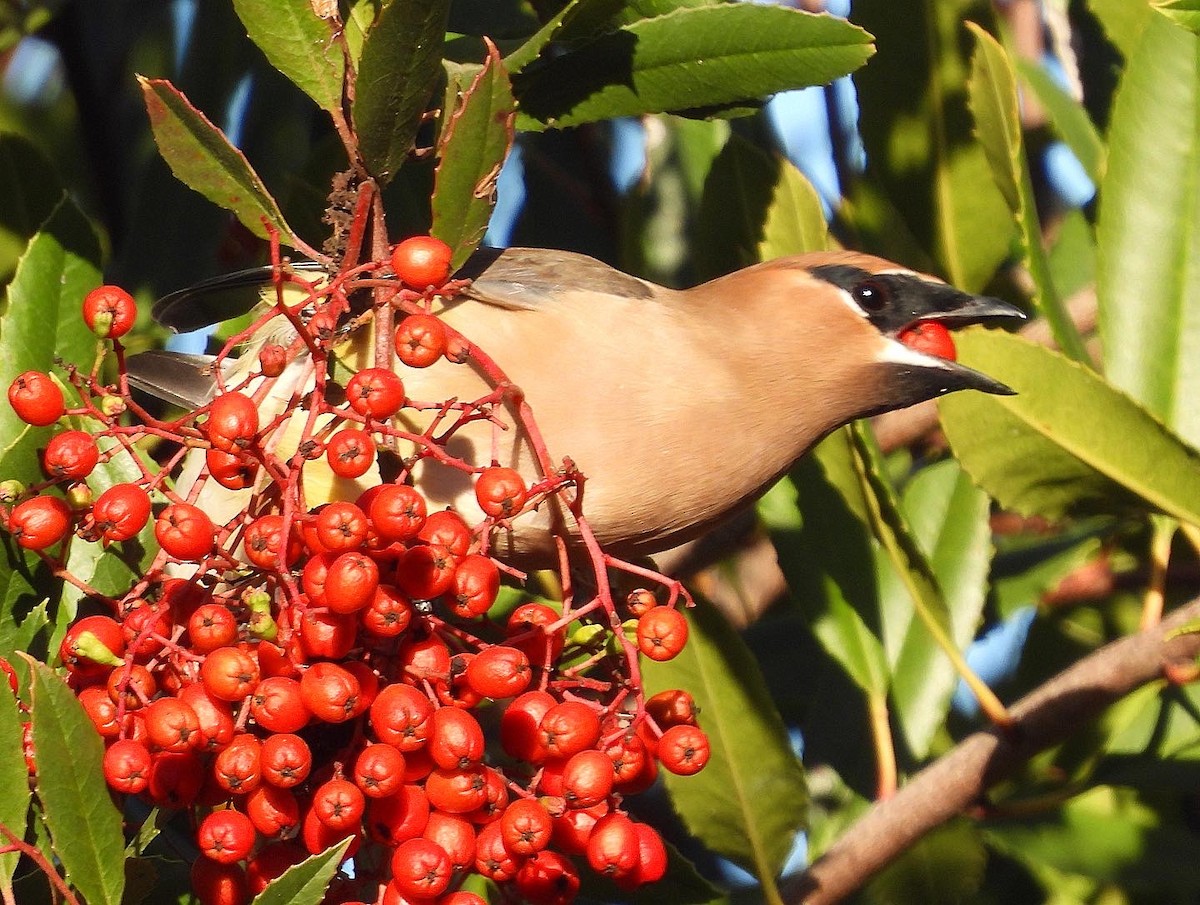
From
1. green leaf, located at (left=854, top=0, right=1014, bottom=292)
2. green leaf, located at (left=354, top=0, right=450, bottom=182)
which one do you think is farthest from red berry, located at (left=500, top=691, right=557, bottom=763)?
green leaf, located at (left=854, top=0, right=1014, bottom=292)

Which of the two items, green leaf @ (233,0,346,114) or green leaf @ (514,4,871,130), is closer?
green leaf @ (233,0,346,114)

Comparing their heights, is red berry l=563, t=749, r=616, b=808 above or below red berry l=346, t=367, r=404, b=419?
below

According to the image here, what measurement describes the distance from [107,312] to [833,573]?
5.10 ft

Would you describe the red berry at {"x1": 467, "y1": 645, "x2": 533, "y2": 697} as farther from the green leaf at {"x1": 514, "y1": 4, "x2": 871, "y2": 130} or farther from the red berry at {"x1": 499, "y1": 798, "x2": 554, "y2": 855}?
the green leaf at {"x1": 514, "y1": 4, "x2": 871, "y2": 130}

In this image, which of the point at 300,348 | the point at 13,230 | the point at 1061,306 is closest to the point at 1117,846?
the point at 1061,306

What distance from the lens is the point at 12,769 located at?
190 centimetres

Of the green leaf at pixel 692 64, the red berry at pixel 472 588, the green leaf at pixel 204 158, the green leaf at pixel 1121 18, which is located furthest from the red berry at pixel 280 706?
the green leaf at pixel 1121 18

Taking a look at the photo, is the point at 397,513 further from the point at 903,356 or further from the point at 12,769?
the point at 903,356

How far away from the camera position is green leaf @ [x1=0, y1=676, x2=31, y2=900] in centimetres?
188

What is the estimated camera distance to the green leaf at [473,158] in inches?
83.7

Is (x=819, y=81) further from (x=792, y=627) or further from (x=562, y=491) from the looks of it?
(x=792, y=627)

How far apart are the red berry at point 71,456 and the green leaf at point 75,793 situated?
37 cm

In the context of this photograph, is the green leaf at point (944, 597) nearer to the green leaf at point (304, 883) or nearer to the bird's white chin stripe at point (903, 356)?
the bird's white chin stripe at point (903, 356)

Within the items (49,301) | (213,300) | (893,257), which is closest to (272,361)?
(49,301)
